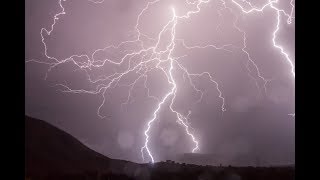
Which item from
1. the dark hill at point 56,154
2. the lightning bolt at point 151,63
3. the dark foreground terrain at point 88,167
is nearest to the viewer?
the lightning bolt at point 151,63

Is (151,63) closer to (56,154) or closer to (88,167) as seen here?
(88,167)

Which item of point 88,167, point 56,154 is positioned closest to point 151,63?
point 88,167

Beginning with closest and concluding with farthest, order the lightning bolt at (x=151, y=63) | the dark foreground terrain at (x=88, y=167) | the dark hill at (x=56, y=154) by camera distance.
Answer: the lightning bolt at (x=151, y=63)
the dark foreground terrain at (x=88, y=167)
the dark hill at (x=56, y=154)

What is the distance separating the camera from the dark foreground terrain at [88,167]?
9.19 meters

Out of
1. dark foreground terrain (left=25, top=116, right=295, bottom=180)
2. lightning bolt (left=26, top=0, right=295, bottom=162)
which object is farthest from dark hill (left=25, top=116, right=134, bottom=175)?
lightning bolt (left=26, top=0, right=295, bottom=162)

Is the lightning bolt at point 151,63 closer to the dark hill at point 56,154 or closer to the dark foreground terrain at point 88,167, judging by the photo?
the dark foreground terrain at point 88,167

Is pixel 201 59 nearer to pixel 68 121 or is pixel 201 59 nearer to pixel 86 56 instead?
pixel 86 56

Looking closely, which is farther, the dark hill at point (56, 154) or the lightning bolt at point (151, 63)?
the dark hill at point (56, 154)

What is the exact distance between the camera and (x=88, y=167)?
434 inches

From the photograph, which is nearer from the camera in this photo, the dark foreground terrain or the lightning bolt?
the lightning bolt

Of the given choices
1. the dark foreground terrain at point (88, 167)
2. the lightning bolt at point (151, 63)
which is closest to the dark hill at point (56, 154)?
the dark foreground terrain at point (88, 167)

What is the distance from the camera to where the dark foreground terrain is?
9188mm

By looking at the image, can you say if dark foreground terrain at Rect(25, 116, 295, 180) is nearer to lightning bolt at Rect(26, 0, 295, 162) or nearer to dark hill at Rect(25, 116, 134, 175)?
dark hill at Rect(25, 116, 134, 175)

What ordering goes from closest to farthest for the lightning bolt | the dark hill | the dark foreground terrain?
1. the lightning bolt
2. the dark foreground terrain
3. the dark hill
